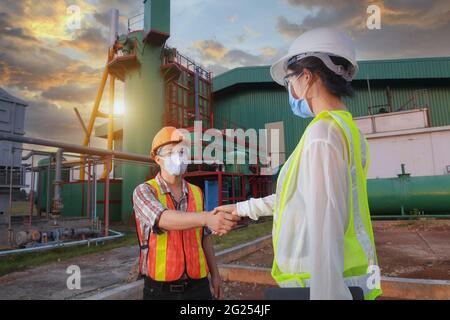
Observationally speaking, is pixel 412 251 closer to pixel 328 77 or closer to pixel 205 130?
pixel 328 77

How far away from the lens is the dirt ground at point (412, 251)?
5105 millimetres

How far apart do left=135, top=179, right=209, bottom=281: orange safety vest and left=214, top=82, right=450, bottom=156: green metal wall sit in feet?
62.2

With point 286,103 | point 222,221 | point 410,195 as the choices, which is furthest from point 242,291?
point 286,103

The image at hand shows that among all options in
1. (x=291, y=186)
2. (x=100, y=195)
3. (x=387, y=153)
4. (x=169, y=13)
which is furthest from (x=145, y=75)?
(x=291, y=186)

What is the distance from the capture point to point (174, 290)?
2389 millimetres

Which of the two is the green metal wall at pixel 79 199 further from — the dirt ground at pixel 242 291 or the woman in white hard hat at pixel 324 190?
the woman in white hard hat at pixel 324 190

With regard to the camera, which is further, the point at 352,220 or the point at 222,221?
the point at 222,221

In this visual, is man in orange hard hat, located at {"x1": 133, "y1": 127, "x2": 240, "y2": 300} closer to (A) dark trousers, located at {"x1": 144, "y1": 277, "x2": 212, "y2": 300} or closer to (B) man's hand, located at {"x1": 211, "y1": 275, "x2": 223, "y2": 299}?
(A) dark trousers, located at {"x1": 144, "y1": 277, "x2": 212, "y2": 300}

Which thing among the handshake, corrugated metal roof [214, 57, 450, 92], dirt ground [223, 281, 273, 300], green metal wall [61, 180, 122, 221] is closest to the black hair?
the handshake

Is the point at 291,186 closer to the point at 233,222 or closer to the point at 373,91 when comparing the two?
the point at 233,222

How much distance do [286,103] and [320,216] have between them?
Result: 22.3 metres

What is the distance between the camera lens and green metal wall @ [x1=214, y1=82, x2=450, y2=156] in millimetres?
21375

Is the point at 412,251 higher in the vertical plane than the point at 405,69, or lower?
lower
